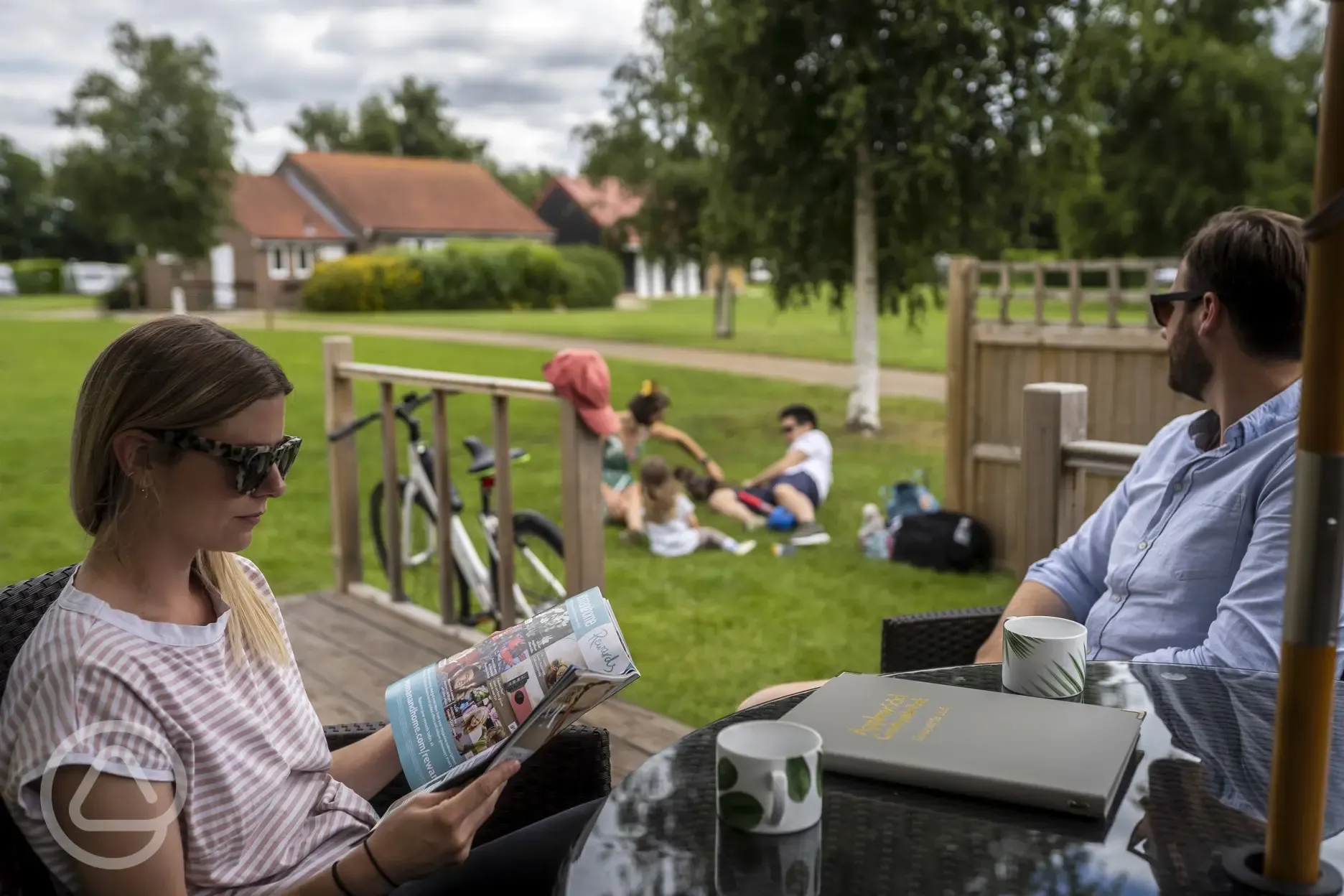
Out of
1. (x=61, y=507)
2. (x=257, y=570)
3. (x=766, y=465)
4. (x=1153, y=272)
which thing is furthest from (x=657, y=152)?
(x=257, y=570)

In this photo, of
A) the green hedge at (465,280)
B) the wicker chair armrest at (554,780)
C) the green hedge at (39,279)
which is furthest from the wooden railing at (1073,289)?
the green hedge at (39,279)

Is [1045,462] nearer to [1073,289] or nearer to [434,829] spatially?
[434,829]

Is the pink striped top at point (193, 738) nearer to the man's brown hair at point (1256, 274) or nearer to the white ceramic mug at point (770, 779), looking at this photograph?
the white ceramic mug at point (770, 779)

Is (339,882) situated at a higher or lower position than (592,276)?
lower

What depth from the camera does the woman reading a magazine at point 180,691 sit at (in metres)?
1.13

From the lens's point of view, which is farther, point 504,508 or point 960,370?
point 960,370

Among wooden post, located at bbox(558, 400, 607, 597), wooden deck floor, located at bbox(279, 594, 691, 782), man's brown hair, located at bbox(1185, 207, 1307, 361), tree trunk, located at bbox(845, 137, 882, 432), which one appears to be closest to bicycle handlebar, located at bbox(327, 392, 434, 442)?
wooden deck floor, located at bbox(279, 594, 691, 782)

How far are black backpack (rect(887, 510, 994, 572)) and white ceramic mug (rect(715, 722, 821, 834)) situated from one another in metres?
5.05

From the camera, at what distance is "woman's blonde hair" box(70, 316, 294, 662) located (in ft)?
4.09

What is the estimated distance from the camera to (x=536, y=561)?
15.8ft

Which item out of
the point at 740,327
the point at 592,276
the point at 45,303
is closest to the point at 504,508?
the point at 740,327

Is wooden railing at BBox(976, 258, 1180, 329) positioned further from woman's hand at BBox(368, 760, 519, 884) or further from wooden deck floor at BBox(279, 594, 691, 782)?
woman's hand at BBox(368, 760, 519, 884)

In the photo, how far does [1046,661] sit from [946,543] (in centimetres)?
465

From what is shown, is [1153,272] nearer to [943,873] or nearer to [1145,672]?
[1145,672]
